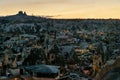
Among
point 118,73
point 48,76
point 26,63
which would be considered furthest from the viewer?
point 26,63

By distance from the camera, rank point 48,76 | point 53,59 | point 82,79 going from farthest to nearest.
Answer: point 53,59
point 48,76
point 82,79

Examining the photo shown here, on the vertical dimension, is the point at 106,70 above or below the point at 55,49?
above

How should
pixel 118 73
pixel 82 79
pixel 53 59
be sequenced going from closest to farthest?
pixel 118 73 → pixel 82 79 → pixel 53 59

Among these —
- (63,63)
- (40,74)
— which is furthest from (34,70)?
(63,63)

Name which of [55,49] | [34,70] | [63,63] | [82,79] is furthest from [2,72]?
[55,49]

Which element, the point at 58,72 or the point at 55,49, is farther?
the point at 55,49

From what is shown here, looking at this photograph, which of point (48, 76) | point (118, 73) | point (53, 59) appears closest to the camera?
point (118, 73)

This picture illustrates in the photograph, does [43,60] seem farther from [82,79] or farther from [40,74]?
[82,79]

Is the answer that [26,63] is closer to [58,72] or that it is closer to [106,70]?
[58,72]

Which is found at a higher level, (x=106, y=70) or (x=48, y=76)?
(x=106, y=70)
